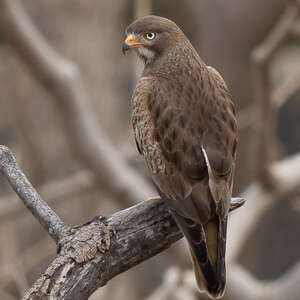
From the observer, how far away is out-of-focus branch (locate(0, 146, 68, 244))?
11.9ft

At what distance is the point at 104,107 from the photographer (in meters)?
8.71

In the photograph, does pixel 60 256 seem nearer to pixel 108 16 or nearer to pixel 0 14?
pixel 0 14

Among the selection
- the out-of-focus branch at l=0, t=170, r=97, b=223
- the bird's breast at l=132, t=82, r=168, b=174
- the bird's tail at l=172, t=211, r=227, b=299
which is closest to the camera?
the bird's tail at l=172, t=211, r=227, b=299

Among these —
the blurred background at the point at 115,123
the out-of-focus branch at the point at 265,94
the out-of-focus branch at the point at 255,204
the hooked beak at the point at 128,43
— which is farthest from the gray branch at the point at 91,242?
the out-of-focus branch at the point at 255,204

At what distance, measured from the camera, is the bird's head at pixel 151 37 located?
4797 mm

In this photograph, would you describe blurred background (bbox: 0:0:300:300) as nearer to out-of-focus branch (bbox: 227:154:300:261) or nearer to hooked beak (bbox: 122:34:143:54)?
out-of-focus branch (bbox: 227:154:300:261)

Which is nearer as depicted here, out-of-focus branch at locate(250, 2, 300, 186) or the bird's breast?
the bird's breast

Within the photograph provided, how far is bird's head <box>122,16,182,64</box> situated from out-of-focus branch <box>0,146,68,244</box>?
4.42ft

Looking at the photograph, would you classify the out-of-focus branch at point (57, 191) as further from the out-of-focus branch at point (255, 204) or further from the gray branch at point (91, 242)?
the gray branch at point (91, 242)

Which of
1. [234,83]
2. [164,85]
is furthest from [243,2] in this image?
[164,85]

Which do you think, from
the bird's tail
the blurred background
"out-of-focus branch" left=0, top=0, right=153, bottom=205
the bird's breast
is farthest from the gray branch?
"out-of-focus branch" left=0, top=0, right=153, bottom=205

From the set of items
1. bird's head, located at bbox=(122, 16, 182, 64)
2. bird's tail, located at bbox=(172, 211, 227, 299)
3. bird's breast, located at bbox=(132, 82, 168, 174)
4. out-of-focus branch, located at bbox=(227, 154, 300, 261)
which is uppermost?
bird's head, located at bbox=(122, 16, 182, 64)

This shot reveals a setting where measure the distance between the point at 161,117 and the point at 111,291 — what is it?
5239 millimetres

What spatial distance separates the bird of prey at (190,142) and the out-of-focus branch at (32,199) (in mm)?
667
